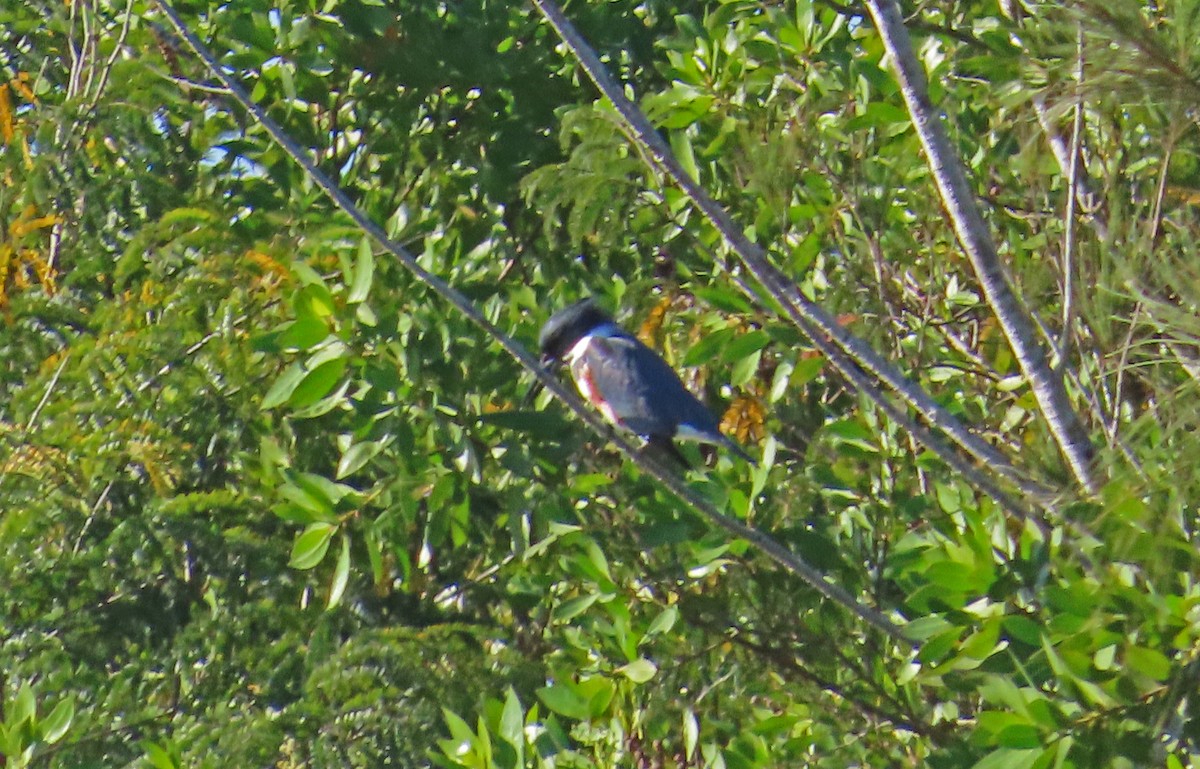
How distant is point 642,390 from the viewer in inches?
172

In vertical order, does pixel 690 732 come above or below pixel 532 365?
below

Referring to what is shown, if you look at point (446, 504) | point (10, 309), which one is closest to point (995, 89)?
point (446, 504)

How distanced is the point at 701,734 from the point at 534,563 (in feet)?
1.84

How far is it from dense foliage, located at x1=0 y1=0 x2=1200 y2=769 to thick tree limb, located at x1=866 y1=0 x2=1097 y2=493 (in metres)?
0.11

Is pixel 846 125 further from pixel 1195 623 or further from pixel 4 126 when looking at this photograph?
pixel 4 126

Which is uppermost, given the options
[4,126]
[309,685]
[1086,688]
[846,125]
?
[4,126]

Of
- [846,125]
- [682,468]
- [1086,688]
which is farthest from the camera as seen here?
[682,468]

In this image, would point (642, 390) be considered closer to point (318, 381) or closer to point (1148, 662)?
point (318, 381)

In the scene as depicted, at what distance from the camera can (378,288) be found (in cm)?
346

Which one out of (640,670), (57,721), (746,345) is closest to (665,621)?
(640,670)

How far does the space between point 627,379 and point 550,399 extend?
2.68ft

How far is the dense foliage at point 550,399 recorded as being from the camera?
287cm

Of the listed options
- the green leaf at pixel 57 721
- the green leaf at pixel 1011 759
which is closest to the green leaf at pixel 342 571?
the green leaf at pixel 57 721

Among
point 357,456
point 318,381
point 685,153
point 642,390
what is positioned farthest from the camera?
point 642,390
